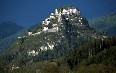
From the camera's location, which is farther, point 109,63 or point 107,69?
point 109,63

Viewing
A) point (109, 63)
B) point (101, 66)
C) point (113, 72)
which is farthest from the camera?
point (109, 63)

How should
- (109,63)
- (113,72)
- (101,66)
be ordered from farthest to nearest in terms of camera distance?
(109,63) < (101,66) < (113,72)

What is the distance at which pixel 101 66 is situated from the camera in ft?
613

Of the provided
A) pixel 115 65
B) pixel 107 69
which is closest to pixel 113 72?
pixel 107 69

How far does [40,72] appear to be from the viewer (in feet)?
639

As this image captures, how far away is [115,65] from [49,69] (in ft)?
88.2

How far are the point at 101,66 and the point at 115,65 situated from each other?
9931 millimetres

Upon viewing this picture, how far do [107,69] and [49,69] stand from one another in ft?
82.7

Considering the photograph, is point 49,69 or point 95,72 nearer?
point 95,72

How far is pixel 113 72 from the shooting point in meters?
172

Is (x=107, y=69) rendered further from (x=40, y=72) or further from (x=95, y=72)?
(x=40, y=72)

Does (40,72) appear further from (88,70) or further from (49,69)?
(88,70)

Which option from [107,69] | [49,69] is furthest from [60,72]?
[107,69]

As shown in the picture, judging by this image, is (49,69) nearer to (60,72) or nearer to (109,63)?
(60,72)
